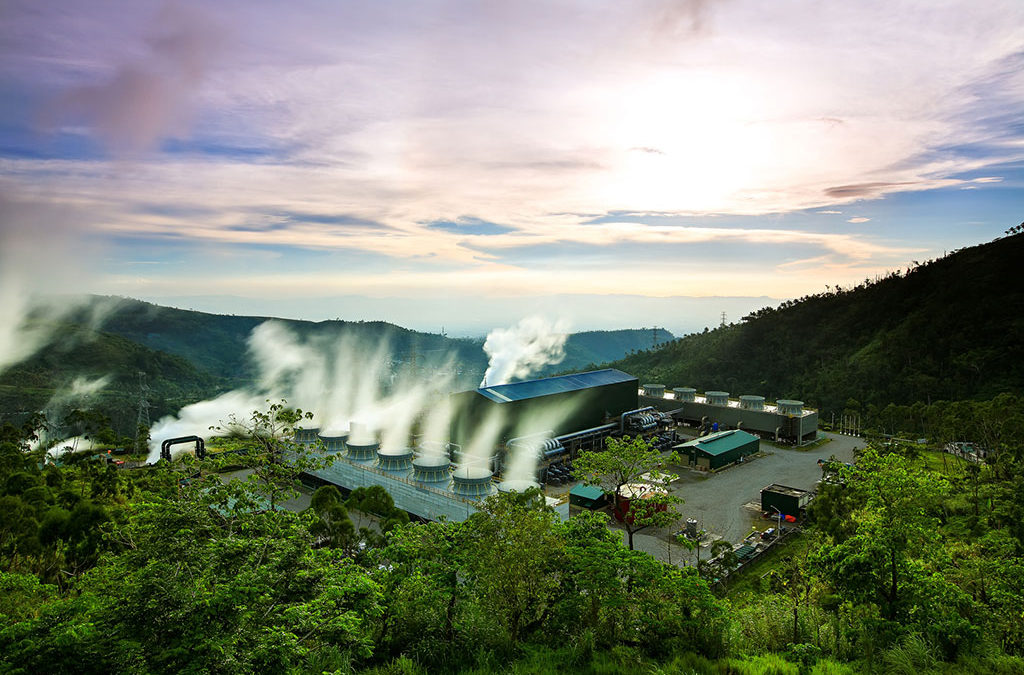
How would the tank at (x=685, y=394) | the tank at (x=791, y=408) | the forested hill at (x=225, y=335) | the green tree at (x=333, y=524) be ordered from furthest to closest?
the forested hill at (x=225, y=335), the tank at (x=685, y=394), the tank at (x=791, y=408), the green tree at (x=333, y=524)

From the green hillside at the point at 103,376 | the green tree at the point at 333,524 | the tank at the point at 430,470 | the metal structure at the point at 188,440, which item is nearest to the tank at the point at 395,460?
the tank at the point at 430,470

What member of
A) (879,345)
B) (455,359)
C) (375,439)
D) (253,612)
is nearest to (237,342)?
(455,359)

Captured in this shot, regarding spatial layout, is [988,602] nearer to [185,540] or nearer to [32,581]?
[185,540]

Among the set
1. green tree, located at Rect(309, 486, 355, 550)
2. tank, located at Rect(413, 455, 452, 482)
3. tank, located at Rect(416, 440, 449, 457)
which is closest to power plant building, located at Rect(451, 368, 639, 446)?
tank, located at Rect(416, 440, 449, 457)

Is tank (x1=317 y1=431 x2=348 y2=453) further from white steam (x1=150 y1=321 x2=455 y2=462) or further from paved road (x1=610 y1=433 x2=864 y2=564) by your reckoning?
paved road (x1=610 y1=433 x2=864 y2=564)

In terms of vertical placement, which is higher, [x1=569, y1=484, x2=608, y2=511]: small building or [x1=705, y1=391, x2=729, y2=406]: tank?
[x1=705, y1=391, x2=729, y2=406]: tank

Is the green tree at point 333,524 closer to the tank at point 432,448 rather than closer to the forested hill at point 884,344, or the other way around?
the tank at point 432,448
